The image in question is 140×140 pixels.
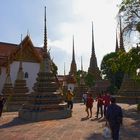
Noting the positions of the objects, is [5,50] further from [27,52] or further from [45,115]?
[45,115]

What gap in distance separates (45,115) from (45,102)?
1.08 meters

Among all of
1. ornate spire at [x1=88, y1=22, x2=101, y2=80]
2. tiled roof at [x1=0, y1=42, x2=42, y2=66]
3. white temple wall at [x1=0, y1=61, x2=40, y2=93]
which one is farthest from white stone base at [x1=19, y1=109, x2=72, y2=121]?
ornate spire at [x1=88, y1=22, x2=101, y2=80]

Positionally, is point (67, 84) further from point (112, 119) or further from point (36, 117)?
point (112, 119)

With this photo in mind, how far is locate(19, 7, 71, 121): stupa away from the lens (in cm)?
1955

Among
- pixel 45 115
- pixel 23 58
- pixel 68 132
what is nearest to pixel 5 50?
pixel 23 58

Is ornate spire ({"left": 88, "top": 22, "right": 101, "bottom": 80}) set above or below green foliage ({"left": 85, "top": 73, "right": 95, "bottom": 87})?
above

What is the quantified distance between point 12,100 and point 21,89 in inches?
56.4

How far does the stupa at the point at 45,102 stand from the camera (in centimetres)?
1955

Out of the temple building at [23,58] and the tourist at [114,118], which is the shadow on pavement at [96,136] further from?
the temple building at [23,58]

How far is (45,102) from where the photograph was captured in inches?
799

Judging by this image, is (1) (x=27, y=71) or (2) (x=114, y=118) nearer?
(2) (x=114, y=118)

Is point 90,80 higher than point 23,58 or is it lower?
lower

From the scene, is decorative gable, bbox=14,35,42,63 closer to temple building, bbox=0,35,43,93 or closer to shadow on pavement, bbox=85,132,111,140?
temple building, bbox=0,35,43,93

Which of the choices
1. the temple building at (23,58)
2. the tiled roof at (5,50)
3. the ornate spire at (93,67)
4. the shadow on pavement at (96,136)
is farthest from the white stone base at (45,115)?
the ornate spire at (93,67)
